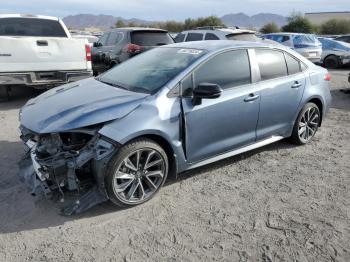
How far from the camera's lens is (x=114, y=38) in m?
10.5

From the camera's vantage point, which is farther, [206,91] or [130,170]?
[206,91]

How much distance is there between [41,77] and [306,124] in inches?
207

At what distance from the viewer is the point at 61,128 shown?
3480mm

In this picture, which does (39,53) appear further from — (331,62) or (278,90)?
(331,62)

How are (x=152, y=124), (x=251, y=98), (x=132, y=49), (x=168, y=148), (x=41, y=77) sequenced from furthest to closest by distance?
(x=132, y=49) < (x=41, y=77) < (x=251, y=98) < (x=168, y=148) < (x=152, y=124)

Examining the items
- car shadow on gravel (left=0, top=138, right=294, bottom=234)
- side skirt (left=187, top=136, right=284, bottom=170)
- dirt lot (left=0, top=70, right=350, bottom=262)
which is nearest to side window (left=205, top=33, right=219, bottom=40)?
side skirt (left=187, top=136, right=284, bottom=170)

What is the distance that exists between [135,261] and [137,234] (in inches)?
14.9

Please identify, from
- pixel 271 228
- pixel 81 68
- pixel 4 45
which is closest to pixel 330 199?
pixel 271 228

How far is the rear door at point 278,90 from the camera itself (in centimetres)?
475

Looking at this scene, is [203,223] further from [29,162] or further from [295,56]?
[295,56]

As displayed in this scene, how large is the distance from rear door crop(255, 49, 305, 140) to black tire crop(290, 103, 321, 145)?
21 cm

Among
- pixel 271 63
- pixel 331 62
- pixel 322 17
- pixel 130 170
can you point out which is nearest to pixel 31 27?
pixel 271 63

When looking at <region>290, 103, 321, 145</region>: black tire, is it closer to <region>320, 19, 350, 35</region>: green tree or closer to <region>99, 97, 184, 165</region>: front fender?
<region>99, 97, 184, 165</region>: front fender

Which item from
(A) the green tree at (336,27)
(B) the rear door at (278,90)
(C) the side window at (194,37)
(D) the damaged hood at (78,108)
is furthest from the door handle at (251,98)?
(A) the green tree at (336,27)
